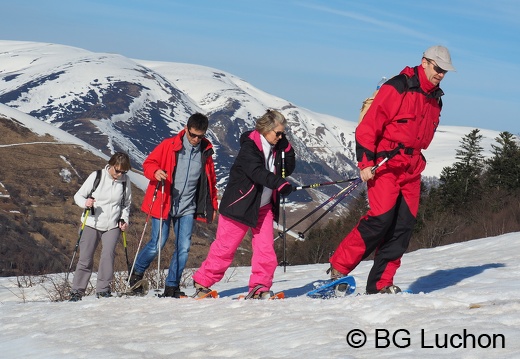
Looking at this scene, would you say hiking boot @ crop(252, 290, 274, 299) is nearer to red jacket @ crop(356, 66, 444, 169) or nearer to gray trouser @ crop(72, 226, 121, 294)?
red jacket @ crop(356, 66, 444, 169)

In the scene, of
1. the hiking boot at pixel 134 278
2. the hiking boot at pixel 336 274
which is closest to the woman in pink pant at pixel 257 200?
the hiking boot at pixel 336 274

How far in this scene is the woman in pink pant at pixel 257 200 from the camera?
8.59 meters

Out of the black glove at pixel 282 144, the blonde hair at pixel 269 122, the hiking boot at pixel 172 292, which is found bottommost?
the hiking boot at pixel 172 292

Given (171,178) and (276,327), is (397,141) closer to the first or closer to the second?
(276,327)

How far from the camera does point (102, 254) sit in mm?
10055

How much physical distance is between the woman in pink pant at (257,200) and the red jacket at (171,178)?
0.84m

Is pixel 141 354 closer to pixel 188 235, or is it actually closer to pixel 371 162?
pixel 371 162

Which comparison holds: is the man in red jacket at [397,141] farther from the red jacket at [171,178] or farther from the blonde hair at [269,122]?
the red jacket at [171,178]

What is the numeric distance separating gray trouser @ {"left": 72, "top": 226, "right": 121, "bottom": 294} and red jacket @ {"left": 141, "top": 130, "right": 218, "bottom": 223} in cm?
57

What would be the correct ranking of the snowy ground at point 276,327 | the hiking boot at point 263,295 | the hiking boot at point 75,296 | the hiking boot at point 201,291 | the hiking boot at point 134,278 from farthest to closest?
the hiking boot at point 134,278, the hiking boot at point 75,296, the hiking boot at point 201,291, the hiking boot at point 263,295, the snowy ground at point 276,327

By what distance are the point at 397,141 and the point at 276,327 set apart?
244cm

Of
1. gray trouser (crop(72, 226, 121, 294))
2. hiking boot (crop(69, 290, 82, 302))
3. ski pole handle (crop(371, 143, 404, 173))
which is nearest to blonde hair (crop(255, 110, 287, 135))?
ski pole handle (crop(371, 143, 404, 173))

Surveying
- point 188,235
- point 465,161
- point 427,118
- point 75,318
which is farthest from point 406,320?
point 465,161

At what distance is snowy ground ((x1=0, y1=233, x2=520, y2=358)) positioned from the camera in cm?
563
